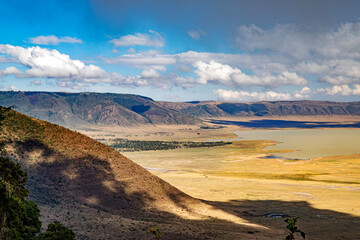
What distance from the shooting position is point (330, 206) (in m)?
71.2

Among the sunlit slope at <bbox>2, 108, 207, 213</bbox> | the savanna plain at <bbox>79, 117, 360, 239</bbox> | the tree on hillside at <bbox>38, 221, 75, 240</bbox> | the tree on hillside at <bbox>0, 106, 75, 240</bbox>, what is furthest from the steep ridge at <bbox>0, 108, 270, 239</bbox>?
the savanna plain at <bbox>79, 117, 360, 239</bbox>

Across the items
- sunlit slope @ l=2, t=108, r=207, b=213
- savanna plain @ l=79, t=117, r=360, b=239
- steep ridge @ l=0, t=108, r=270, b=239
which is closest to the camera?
steep ridge @ l=0, t=108, r=270, b=239

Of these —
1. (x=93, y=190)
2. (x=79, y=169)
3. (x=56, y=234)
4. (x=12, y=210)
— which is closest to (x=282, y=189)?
(x=93, y=190)

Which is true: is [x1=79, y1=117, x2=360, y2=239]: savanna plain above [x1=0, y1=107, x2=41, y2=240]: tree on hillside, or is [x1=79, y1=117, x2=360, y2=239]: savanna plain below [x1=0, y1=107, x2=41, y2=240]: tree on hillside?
below

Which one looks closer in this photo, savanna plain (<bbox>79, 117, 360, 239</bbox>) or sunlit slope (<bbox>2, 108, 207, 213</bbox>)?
sunlit slope (<bbox>2, 108, 207, 213</bbox>)

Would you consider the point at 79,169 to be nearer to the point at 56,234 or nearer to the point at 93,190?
the point at 93,190

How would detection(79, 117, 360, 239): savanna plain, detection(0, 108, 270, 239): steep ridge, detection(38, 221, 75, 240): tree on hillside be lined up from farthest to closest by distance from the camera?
detection(79, 117, 360, 239): savanna plain → detection(0, 108, 270, 239): steep ridge → detection(38, 221, 75, 240): tree on hillside

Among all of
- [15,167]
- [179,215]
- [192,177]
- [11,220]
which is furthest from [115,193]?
[192,177]

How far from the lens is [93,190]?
56.8 metres

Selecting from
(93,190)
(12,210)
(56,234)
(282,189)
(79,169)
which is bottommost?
(282,189)

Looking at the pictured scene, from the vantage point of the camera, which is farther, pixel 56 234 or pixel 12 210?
pixel 56 234

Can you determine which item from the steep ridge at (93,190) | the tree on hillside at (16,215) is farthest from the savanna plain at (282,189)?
the tree on hillside at (16,215)

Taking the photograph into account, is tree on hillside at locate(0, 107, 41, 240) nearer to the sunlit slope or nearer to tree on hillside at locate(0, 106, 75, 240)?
tree on hillside at locate(0, 106, 75, 240)

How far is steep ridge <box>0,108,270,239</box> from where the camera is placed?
152ft
